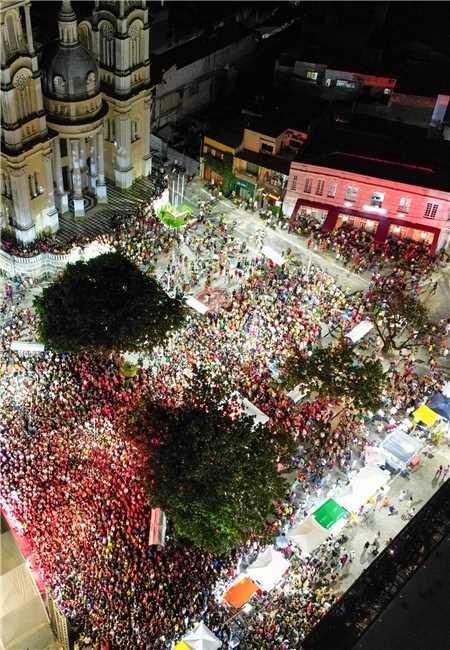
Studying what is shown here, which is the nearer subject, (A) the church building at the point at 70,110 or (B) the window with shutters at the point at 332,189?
(A) the church building at the point at 70,110

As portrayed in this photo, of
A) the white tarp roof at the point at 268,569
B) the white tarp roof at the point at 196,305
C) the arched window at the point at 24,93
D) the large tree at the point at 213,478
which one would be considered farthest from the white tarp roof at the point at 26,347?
the white tarp roof at the point at 268,569

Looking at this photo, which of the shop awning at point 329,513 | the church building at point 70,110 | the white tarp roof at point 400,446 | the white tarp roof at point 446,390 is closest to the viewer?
the shop awning at point 329,513

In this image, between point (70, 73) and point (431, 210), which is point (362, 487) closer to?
point (431, 210)

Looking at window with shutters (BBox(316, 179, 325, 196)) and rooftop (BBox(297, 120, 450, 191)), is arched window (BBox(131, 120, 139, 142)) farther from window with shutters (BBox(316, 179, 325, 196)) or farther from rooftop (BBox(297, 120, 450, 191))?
window with shutters (BBox(316, 179, 325, 196))

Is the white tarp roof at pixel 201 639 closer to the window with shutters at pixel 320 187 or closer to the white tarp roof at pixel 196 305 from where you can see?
the white tarp roof at pixel 196 305

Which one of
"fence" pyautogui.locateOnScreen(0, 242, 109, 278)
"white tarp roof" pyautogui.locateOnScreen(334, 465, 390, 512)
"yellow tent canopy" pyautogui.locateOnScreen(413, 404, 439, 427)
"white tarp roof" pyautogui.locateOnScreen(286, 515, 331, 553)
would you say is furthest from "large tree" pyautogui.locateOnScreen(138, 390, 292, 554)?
"fence" pyautogui.locateOnScreen(0, 242, 109, 278)

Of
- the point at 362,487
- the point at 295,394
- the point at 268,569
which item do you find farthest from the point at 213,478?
the point at 295,394

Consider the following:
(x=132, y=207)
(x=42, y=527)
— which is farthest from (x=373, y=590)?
(x=132, y=207)
